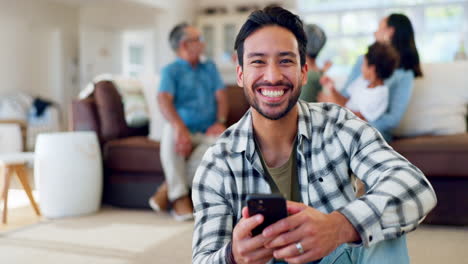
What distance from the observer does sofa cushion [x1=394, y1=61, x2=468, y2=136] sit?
9.72 ft

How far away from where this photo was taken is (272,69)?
3.63 ft

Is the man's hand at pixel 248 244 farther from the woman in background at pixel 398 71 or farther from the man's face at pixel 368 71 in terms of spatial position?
the man's face at pixel 368 71

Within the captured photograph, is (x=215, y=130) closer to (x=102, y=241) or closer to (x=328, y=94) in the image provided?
(x=328, y=94)

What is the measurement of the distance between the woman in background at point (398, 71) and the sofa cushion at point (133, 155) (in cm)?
116

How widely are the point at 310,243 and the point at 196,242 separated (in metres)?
0.30

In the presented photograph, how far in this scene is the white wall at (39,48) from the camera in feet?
27.7

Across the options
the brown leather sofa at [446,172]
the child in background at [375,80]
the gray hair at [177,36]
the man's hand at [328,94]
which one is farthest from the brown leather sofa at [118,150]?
the brown leather sofa at [446,172]

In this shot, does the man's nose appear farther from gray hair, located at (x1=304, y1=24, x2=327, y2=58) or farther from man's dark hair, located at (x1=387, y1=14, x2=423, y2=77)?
man's dark hair, located at (x1=387, y1=14, x2=423, y2=77)

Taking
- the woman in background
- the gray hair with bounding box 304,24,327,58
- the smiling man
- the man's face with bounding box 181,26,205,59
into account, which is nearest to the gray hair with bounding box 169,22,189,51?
the man's face with bounding box 181,26,205,59

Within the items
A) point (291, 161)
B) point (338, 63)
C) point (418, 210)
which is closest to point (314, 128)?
point (291, 161)

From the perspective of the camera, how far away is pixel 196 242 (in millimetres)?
1054

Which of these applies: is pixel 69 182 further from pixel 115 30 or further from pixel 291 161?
pixel 115 30

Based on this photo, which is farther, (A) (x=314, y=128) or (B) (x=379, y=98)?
(B) (x=379, y=98)

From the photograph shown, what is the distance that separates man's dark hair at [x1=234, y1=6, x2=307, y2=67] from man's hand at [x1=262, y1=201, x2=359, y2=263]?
1.47 ft
